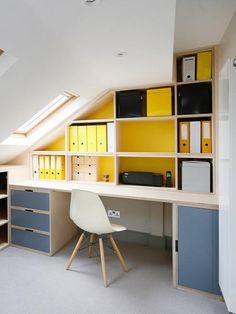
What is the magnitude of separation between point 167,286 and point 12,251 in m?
1.80

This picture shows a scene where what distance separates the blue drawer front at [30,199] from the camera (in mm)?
2410

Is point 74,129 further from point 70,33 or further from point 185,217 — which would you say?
point 185,217

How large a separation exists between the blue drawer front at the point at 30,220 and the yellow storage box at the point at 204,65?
7.48 feet

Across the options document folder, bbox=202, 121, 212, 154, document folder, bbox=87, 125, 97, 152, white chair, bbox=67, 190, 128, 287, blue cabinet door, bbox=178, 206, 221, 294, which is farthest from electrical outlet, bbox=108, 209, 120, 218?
document folder, bbox=202, 121, 212, 154

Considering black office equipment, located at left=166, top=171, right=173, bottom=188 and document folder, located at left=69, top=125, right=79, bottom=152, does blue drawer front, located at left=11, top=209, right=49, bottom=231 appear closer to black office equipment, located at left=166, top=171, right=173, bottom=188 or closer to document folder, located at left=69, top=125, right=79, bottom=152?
document folder, located at left=69, top=125, right=79, bottom=152

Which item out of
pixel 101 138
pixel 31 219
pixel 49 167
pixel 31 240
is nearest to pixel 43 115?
pixel 49 167

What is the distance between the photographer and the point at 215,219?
1.75 metres

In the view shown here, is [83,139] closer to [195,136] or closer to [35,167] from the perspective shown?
[35,167]

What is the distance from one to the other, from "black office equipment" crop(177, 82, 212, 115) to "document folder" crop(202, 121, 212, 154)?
15 centimetres

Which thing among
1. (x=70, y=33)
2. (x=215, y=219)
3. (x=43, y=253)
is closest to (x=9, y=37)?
(x=70, y=33)

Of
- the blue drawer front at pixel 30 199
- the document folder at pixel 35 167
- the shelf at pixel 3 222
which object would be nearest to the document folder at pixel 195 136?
the blue drawer front at pixel 30 199

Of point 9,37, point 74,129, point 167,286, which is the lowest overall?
point 167,286

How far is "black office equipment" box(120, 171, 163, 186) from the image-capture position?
245cm

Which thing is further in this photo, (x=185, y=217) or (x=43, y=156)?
(x=43, y=156)
